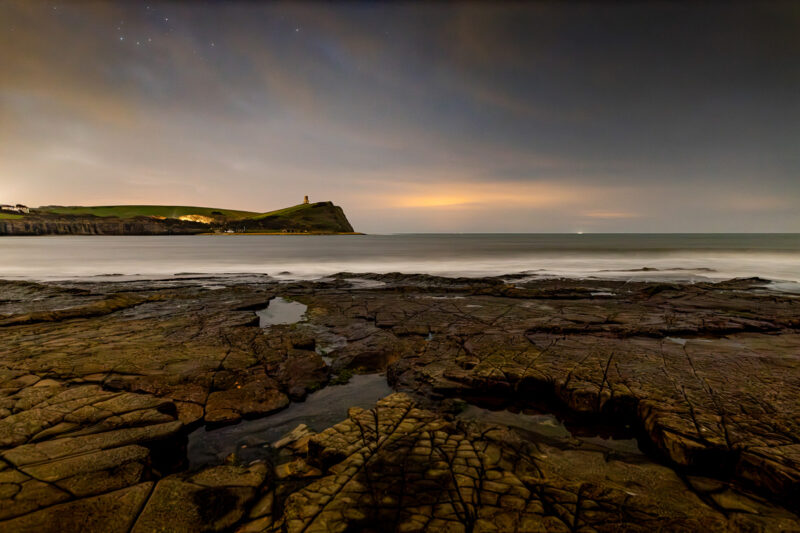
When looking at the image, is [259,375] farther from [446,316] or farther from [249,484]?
[446,316]

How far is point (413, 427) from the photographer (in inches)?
180

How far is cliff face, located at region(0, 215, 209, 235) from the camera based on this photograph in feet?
438

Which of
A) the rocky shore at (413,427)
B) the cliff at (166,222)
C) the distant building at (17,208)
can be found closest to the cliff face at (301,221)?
the cliff at (166,222)

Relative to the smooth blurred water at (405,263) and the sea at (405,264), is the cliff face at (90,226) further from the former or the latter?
the sea at (405,264)

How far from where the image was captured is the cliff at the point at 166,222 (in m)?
138

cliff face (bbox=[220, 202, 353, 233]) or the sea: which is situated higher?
cliff face (bbox=[220, 202, 353, 233])

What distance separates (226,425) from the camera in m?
5.13

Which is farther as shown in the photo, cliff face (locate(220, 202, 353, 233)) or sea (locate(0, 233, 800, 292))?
cliff face (locate(220, 202, 353, 233))

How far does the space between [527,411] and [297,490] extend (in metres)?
3.63

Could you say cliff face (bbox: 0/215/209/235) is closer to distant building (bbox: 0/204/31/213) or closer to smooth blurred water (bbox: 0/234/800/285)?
distant building (bbox: 0/204/31/213)

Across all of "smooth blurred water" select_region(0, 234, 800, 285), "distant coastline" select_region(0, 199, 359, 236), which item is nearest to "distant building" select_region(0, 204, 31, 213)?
"distant coastline" select_region(0, 199, 359, 236)

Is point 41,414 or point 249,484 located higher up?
point 41,414

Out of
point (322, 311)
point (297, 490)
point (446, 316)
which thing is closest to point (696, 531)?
point (297, 490)

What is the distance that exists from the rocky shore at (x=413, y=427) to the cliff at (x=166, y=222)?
180925 mm
